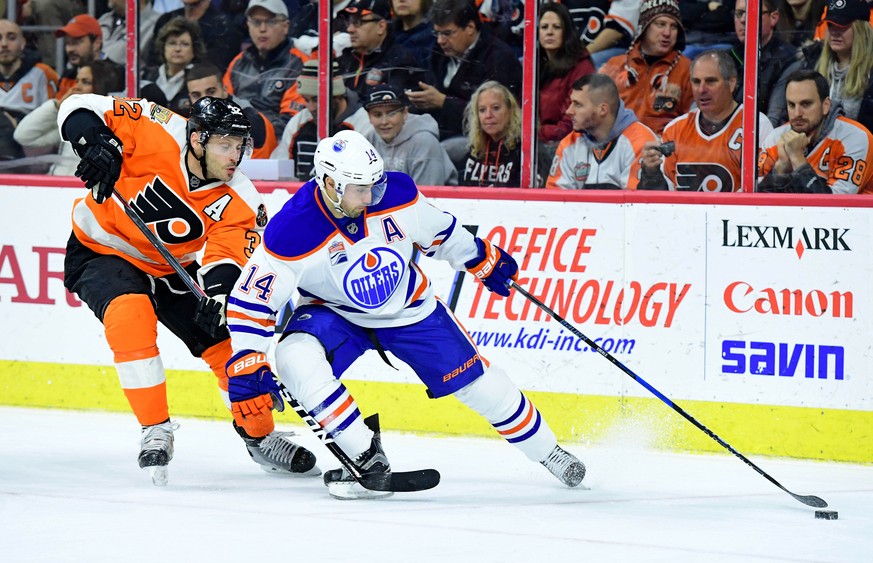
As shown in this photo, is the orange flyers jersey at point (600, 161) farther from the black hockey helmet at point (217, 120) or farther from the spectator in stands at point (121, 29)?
the spectator in stands at point (121, 29)

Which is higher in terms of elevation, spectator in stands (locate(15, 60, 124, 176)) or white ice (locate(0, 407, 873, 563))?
spectator in stands (locate(15, 60, 124, 176))

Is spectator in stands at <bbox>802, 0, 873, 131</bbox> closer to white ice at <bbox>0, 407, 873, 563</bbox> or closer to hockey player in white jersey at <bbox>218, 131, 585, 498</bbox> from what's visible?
white ice at <bbox>0, 407, 873, 563</bbox>

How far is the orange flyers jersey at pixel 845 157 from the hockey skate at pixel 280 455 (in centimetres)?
219

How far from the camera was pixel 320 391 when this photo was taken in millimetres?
3861

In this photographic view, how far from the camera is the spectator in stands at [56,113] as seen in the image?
20.3 ft

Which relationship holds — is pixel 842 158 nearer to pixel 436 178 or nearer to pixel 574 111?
pixel 574 111

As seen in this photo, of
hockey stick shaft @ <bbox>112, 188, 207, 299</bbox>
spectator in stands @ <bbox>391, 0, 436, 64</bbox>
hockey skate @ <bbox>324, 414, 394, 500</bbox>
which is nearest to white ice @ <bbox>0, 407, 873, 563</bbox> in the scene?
hockey skate @ <bbox>324, 414, 394, 500</bbox>

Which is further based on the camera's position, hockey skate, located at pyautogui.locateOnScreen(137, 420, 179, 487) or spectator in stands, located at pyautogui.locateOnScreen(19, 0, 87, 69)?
spectator in stands, located at pyautogui.locateOnScreen(19, 0, 87, 69)

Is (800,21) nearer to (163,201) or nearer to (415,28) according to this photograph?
(415,28)

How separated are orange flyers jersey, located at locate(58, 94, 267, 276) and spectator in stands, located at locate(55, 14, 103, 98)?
1993 mm

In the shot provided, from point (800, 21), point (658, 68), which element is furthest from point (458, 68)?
point (800, 21)

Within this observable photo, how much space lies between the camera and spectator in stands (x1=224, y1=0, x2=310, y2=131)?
5949mm

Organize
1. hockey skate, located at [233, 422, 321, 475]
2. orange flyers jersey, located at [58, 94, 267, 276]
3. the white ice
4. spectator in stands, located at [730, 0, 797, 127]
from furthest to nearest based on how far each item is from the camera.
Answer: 1. spectator in stands, located at [730, 0, 797, 127]
2. hockey skate, located at [233, 422, 321, 475]
3. orange flyers jersey, located at [58, 94, 267, 276]
4. the white ice

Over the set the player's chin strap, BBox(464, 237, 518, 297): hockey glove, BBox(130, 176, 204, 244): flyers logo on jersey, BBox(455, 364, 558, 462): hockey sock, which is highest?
the player's chin strap
